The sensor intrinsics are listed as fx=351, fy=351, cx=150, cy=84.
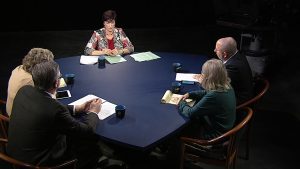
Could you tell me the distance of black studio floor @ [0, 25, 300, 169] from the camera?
3.67 metres

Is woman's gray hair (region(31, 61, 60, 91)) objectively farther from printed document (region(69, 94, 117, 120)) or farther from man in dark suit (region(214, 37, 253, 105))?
man in dark suit (region(214, 37, 253, 105))

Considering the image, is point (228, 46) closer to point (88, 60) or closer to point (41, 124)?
point (88, 60)

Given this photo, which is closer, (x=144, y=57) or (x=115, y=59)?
(x=115, y=59)

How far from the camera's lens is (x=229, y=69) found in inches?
129

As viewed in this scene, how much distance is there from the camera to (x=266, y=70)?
614 cm

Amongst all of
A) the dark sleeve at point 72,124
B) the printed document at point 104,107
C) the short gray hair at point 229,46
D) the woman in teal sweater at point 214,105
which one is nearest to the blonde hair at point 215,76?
the woman in teal sweater at point 214,105

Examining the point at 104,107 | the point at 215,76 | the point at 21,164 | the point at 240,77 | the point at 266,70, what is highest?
the point at 215,76

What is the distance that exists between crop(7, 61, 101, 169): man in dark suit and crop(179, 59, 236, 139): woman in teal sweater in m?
0.81

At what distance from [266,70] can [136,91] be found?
3.66 m

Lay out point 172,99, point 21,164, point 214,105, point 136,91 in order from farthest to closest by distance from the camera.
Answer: point 136,91 → point 172,99 → point 214,105 → point 21,164

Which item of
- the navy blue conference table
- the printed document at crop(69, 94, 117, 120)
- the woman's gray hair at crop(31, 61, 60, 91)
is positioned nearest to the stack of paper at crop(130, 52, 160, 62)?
the navy blue conference table

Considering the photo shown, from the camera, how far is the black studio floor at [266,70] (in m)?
3.67

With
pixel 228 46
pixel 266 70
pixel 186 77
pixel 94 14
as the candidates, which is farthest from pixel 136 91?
pixel 94 14

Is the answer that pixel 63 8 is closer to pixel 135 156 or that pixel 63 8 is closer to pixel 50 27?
pixel 50 27
